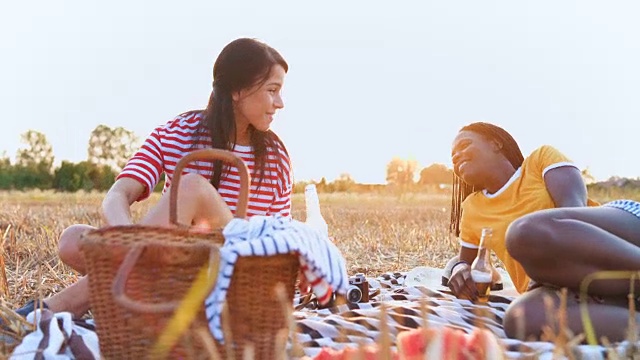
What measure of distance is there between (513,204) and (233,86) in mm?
1407

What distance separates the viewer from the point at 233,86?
11.8ft

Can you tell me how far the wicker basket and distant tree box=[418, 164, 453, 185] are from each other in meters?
19.5

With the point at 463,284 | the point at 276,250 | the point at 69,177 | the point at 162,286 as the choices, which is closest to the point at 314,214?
the point at 463,284

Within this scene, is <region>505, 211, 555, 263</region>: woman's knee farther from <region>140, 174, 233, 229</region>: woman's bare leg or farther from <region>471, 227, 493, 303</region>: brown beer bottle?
<region>140, 174, 233, 229</region>: woman's bare leg

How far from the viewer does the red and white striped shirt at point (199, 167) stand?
3.45 metres

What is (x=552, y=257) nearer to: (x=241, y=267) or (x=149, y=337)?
(x=241, y=267)

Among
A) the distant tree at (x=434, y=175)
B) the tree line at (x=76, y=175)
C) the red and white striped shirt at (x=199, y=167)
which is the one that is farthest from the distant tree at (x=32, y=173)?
the red and white striped shirt at (x=199, y=167)

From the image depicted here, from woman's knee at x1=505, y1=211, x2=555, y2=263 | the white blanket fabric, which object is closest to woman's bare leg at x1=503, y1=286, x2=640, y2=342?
woman's knee at x1=505, y1=211, x2=555, y2=263

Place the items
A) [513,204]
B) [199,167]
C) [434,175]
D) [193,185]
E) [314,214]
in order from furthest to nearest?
[434,175]
[513,204]
[199,167]
[314,214]
[193,185]

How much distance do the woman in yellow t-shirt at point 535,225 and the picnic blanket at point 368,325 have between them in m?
0.18

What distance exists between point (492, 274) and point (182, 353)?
1850mm

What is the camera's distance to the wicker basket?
85.1 inches

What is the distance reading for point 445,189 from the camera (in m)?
20.5

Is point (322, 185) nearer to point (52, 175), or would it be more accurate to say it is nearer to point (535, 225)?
point (52, 175)
